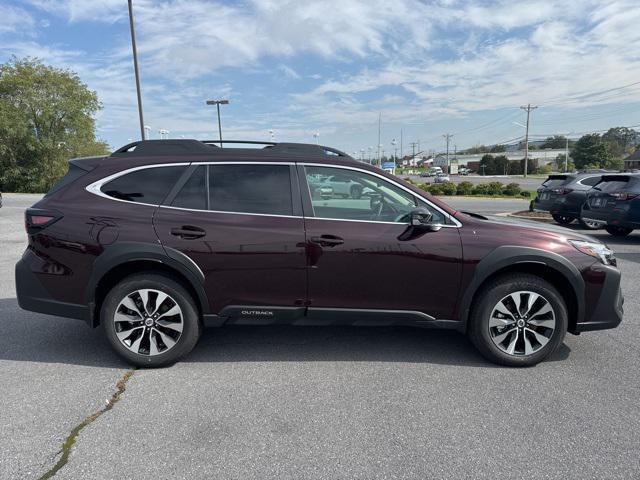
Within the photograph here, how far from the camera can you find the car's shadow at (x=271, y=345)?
3809 mm

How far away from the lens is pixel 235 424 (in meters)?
2.82

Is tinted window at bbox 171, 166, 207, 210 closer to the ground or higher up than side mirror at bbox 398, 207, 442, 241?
higher up

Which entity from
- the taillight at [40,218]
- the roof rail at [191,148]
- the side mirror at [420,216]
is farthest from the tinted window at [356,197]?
the taillight at [40,218]

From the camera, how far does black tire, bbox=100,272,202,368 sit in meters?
3.55

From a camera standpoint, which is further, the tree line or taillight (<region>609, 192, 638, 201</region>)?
the tree line

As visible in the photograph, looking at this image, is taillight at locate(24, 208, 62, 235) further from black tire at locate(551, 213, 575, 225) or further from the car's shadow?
black tire at locate(551, 213, 575, 225)

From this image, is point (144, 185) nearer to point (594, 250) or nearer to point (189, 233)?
point (189, 233)

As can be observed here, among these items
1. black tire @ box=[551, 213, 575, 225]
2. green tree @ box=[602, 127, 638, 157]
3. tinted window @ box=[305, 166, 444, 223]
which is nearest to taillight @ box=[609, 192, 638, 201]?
black tire @ box=[551, 213, 575, 225]

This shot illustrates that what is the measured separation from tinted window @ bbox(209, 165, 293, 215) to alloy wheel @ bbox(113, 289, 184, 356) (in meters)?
0.91

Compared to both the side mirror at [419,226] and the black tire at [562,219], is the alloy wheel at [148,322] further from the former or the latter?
the black tire at [562,219]

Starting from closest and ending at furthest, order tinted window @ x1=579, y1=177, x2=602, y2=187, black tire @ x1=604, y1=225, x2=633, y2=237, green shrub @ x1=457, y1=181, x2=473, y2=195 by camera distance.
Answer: black tire @ x1=604, y1=225, x2=633, y2=237 < tinted window @ x1=579, y1=177, x2=602, y2=187 < green shrub @ x1=457, y1=181, x2=473, y2=195

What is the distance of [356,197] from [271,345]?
64.1 inches

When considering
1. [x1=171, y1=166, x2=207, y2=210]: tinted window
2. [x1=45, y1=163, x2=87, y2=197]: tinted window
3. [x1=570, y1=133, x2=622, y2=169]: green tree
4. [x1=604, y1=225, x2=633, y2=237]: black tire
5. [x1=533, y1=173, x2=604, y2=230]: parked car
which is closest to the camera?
[x1=171, y1=166, x2=207, y2=210]: tinted window

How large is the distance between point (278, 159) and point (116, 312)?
1867 millimetres
